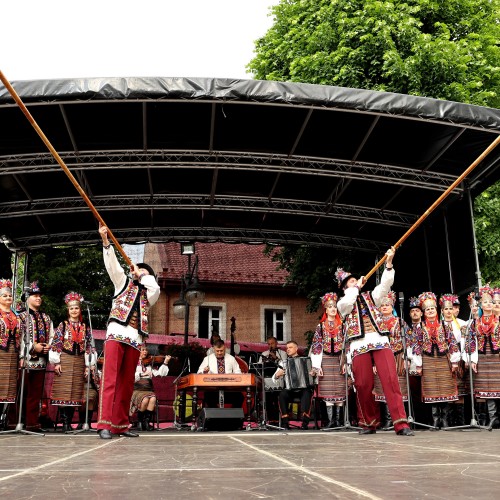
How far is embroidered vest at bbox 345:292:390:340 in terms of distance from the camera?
6.56 m

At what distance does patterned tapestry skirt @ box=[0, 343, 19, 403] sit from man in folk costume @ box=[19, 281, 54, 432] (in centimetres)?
12

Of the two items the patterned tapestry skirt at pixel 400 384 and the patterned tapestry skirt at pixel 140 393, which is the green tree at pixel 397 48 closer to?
the patterned tapestry skirt at pixel 400 384

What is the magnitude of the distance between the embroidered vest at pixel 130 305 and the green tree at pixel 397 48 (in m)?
9.10

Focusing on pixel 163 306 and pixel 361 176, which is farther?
pixel 163 306

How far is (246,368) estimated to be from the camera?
35.9 feet

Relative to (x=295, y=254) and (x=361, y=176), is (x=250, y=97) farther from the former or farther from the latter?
(x=295, y=254)

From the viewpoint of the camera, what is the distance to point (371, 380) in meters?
6.62

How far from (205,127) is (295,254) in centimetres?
700

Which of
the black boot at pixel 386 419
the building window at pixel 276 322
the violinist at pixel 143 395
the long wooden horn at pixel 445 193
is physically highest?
the building window at pixel 276 322

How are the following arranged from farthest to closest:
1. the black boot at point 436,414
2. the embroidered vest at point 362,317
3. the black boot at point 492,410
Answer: the black boot at point 436,414
the black boot at point 492,410
the embroidered vest at point 362,317

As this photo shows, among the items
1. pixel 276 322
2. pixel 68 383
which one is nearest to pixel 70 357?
pixel 68 383

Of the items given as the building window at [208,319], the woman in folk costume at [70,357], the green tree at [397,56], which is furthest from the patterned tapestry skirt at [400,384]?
the building window at [208,319]

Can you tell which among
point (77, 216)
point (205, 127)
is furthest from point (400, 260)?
point (77, 216)

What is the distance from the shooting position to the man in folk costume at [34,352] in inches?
318
